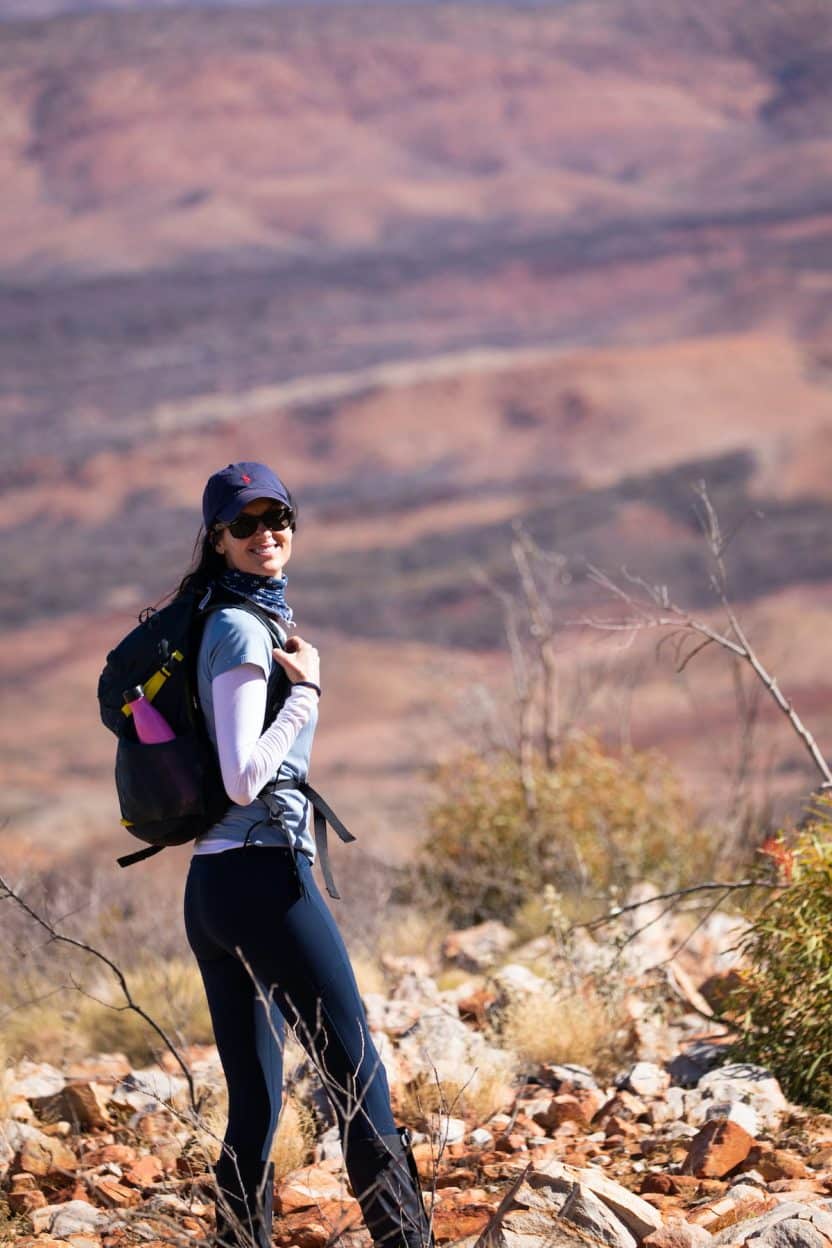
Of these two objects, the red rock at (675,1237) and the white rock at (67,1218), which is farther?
the white rock at (67,1218)

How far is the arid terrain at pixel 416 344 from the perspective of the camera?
110 ft

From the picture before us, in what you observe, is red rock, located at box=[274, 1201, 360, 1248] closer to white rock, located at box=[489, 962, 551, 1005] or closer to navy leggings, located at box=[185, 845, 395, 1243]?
navy leggings, located at box=[185, 845, 395, 1243]

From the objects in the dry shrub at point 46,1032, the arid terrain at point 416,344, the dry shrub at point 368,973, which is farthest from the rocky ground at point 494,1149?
the arid terrain at point 416,344

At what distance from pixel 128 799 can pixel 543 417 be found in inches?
2232

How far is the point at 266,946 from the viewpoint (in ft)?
10.1

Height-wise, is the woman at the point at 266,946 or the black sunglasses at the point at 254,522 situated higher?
the black sunglasses at the point at 254,522

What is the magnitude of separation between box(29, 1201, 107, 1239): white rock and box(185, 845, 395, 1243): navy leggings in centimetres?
66

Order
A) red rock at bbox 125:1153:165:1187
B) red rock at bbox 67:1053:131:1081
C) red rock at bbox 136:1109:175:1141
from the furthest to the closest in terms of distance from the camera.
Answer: red rock at bbox 67:1053:131:1081, red rock at bbox 136:1109:175:1141, red rock at bbox 125:1153:165:1187

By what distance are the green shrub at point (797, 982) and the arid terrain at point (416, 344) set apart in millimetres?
3682

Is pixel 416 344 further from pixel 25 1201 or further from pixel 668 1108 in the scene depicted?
pixel 25 1201

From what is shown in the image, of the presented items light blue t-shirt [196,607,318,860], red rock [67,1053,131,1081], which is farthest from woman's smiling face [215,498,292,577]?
red rock [67,1053,131,1081]

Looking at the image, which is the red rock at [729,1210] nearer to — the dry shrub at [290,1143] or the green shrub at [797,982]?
the green shrub at [797,982]

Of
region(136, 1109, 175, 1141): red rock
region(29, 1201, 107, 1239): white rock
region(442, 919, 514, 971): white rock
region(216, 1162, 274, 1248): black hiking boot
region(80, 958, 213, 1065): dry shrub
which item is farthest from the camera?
region(442, 919, 514, 971): white rock

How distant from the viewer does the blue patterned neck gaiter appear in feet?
10.7
